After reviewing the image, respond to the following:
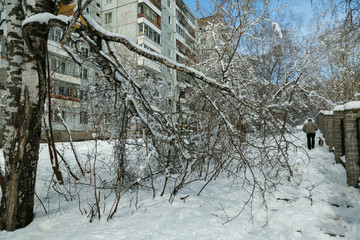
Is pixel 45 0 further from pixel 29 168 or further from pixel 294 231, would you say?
pixel 294 231

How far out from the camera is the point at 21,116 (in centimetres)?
320

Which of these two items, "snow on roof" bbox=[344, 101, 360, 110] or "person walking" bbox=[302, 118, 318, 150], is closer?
"snow on roof" bbox=[344, 101, 360, 110]

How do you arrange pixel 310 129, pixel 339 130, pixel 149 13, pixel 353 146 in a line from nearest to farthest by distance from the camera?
pixel 353 146 → pixel 339 130 → pixel 310 129 → pixel 149 13

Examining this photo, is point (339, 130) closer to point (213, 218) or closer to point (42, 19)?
point (213, 218)

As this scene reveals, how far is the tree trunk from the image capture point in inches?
124

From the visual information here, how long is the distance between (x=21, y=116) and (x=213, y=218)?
3.06 metres

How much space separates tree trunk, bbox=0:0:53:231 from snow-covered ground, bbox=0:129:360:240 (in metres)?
0.33

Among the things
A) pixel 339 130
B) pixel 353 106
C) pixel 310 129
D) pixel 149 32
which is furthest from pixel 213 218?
pixel 149 32

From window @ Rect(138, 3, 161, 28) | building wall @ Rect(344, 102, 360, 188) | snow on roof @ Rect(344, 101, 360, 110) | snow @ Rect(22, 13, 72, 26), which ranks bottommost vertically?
building wall @ Rect(344, 102, 360, 188)

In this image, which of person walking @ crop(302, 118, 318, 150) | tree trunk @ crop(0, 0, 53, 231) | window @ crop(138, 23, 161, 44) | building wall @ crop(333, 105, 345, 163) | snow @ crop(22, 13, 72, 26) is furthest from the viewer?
window @ crop(138, 23, 161, 44)

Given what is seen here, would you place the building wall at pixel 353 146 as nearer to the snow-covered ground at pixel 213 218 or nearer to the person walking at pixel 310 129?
the snow-covered ground at pixel 213 218

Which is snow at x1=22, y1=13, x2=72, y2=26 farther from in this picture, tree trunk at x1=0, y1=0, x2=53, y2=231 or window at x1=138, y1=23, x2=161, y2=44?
window at x1=138, y1=23, x2=161, y2=44

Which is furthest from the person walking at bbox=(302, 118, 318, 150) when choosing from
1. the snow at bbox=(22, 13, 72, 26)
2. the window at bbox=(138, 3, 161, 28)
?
the window at bbox=(138, 3, 161, 28)

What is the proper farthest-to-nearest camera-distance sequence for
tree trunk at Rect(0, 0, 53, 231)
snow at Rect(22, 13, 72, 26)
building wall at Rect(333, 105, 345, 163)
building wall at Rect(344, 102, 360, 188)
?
building wall at Rect(333, 105, 345, 163) → building wall at Rect(344, 102, 360, 188) → tree trunk at Rect(0, 0, 53, 231) → snow at Rect(22, 13, 72, 26)
